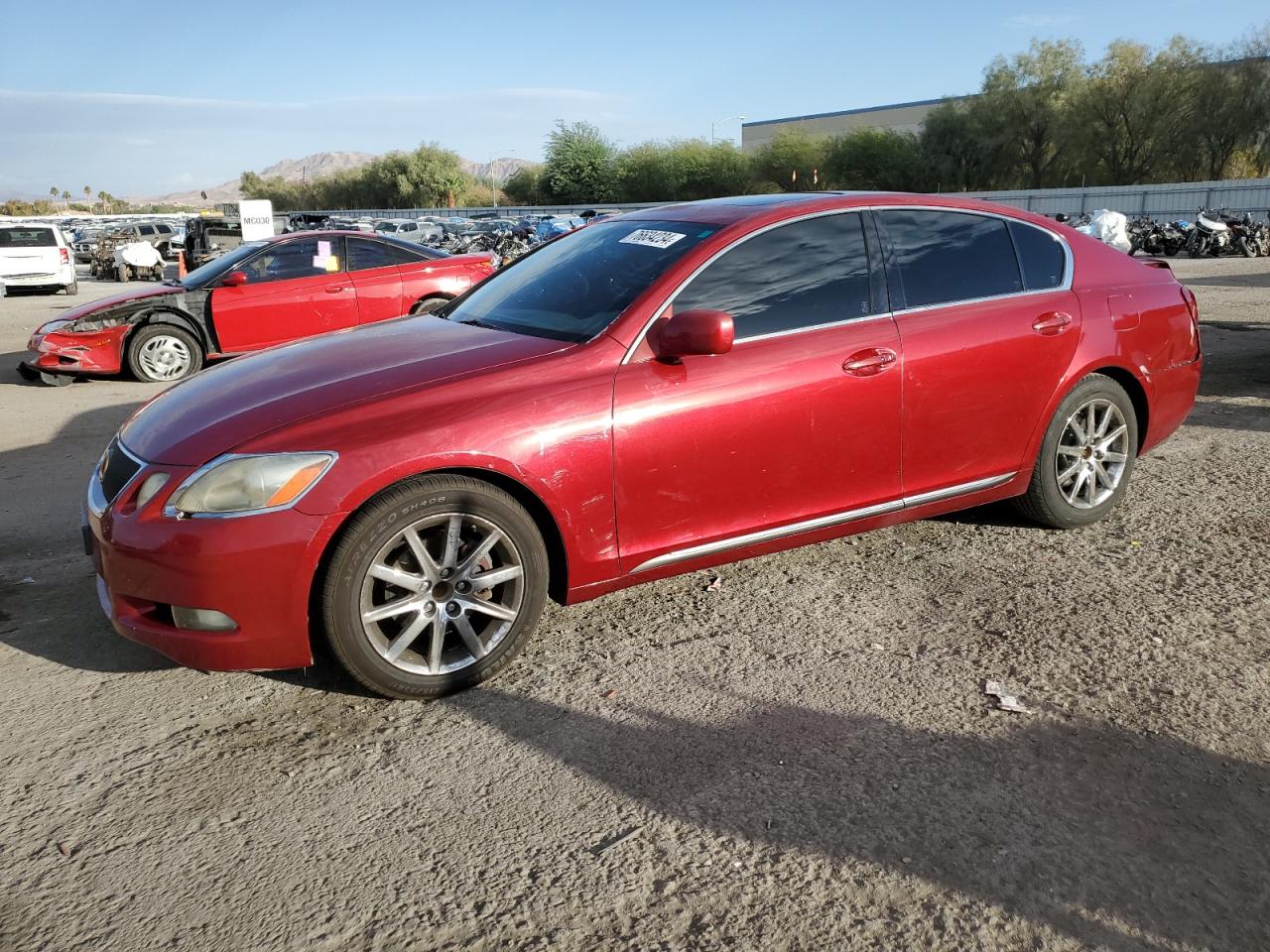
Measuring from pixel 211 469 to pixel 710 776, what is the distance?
5.98ft

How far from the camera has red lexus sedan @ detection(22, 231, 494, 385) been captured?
9.82 m

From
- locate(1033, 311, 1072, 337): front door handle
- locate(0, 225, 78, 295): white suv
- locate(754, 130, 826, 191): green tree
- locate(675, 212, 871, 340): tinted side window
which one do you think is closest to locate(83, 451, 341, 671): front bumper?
locate(675, 212, 871, 340): tinted side window

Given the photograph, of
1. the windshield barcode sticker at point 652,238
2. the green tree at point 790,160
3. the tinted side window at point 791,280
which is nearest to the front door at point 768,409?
the tinted side window at point 791,280

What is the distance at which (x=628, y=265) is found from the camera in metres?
4.04

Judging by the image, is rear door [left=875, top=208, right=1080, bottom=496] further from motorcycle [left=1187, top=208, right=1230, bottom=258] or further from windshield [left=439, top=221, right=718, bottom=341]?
motorcycle [left=1187, top=208, right=1230, bottom=258]

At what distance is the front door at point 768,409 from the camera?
3594 mm

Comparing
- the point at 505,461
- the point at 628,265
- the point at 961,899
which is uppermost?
the point at 628,265

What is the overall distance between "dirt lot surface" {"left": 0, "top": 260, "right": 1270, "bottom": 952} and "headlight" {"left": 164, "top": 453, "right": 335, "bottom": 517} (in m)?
0.74

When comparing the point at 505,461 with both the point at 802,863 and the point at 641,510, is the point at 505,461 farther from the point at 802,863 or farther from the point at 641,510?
the point at 802,863

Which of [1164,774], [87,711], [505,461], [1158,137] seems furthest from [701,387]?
[1158,137]

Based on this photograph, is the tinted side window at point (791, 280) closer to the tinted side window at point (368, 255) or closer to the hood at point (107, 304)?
the tinted side window at point (368, 255)

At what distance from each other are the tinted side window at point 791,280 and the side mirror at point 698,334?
18 cm

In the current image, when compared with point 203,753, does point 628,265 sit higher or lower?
higher

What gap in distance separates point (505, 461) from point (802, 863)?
1.56 meters
